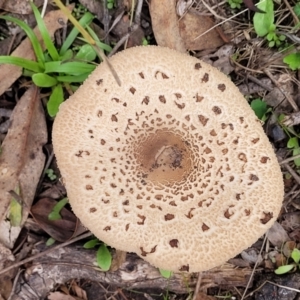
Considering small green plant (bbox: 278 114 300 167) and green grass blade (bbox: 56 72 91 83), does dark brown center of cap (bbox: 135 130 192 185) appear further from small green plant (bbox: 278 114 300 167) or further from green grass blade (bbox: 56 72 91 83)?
small green plant (bbox: 278 114 300 167)

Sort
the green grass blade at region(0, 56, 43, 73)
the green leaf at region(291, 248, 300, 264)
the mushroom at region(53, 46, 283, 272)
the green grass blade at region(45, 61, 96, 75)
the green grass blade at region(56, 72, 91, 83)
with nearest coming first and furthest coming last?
the mushroom at region(53, 46, 283, 272)
the green grass blade at region(0, 56, 43, 73)
the green grass blade at region(45, 61, 96, 75)
the green grass blade at region(56, 72, 91, 83)
the green leaf at region(291, 248, 300, 264)

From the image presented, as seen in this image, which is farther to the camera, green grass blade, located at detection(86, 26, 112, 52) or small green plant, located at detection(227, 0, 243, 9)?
small green plant, located at detection(227, 0, 243, 9)

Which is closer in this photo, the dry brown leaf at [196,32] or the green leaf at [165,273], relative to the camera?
the green leaf at [165,273]

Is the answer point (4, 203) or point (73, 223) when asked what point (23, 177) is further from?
point (73, 223)

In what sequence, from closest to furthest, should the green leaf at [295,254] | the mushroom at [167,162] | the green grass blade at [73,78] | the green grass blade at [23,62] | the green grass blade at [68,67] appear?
the mushroom at [167,162] < the green grass blade at [23,62] < the green grass blade at [68,67] < the green grass blade at [73,78] < the green leaf at [295,254]

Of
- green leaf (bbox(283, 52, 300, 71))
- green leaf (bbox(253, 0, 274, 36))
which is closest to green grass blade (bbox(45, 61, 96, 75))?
green leaf (bbox(253, 0, 274, 36))

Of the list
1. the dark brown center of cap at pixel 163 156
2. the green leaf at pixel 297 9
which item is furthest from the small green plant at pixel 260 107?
the dark brown center of cap at pixel 163 156

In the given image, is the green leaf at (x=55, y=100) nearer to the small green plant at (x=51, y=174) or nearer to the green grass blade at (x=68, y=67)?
the green grass blade at (x=68, y=67)

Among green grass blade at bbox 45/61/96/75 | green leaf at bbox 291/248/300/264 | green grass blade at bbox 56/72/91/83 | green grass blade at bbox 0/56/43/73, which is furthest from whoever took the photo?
green leaf at bbox 291/248/300/264
